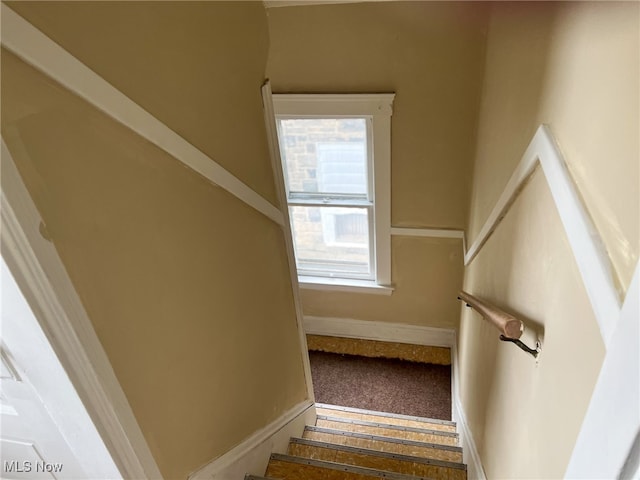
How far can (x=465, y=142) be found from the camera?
2.65m

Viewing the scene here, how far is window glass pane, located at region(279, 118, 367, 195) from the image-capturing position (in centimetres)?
284

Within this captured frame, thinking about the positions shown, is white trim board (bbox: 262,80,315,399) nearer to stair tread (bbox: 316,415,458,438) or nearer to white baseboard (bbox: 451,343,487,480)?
stair tread (bbox: 316,415,458,438)

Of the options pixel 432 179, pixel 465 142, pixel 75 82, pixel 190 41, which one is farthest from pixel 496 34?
pixel 75 82

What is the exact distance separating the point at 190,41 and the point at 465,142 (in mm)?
1904

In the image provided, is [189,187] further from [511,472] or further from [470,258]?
[470,258]

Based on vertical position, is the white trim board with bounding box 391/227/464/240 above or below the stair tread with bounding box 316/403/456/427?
above

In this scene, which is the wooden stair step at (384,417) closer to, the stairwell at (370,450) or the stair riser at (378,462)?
the stairwell at (370,450)

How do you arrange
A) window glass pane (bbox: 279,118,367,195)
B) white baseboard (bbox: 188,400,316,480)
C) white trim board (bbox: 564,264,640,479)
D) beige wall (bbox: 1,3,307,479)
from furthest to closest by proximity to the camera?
window glass pane (bbox: 279,118,367,195), white baseboard (bbox: 188,400,316,480), beige wall (bbox: 1,3,307,479), white trim board (bbox: 564,264,640,479)

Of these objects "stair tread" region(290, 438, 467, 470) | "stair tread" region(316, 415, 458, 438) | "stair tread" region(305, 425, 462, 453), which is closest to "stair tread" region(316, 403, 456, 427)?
"stair tread" region(316, 415, 458, 438)

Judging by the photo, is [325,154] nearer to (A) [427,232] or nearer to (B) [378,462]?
(A) [427,232]

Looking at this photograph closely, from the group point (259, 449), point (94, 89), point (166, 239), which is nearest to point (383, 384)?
point (259, 449)

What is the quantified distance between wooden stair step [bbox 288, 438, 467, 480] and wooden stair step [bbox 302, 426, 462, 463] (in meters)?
0.20

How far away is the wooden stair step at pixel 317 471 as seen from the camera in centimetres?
195

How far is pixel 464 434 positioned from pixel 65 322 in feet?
6.91
